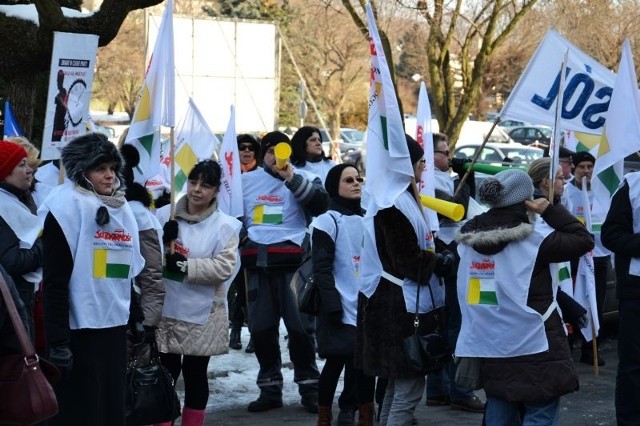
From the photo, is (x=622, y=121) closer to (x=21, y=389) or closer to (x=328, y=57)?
(x=21, y=389)

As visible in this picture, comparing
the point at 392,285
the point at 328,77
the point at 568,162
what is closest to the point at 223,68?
the point at 568,162

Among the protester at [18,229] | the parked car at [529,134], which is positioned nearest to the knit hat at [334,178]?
the protester at [18,229]

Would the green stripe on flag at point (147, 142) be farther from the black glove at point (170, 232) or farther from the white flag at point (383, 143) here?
the white flag at point (383, 143)

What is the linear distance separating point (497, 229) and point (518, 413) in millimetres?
982

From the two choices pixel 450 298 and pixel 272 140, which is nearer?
pixel 450 298

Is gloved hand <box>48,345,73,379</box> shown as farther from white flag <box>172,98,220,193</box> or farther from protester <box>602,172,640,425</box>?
white flag <box>172,98,220,193</box>

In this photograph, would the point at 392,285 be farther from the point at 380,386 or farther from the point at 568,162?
the point at 568,162

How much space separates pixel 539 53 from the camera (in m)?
7.64

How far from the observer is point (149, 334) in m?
6.71

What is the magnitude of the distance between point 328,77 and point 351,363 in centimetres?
4034

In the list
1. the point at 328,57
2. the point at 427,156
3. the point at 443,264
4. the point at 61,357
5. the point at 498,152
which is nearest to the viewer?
the point at 61,357

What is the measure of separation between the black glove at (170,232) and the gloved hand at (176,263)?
0.12m

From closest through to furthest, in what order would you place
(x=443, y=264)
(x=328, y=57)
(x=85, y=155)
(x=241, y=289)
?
(x=85, y=155) < (x=443, y=264) < (x=241, y=289) < (x=328, y=57)

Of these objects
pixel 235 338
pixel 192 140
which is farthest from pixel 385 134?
pixel 235 338
